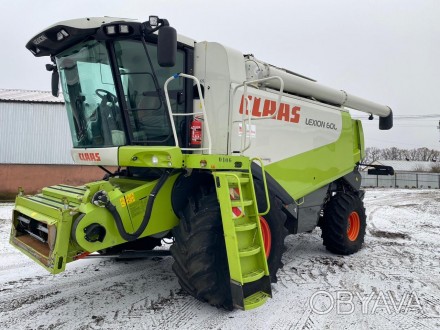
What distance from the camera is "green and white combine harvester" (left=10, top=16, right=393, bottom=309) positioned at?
10.4 ft

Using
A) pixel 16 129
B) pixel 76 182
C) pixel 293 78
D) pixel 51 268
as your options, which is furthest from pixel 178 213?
pixel 16 129

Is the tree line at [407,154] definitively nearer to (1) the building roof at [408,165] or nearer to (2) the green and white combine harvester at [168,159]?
(1) the building roof at [408,165]

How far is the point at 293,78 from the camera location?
17.0ft

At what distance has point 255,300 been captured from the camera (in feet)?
10.3

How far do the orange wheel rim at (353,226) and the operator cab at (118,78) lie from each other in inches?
142

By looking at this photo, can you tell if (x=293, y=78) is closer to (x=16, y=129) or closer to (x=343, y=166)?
(x=343, y=166)

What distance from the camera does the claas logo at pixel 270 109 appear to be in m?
4.35

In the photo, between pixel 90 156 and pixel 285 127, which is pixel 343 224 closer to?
pixel 285 127

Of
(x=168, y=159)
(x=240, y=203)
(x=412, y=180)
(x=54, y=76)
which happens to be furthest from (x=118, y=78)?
(x=412, y=180)

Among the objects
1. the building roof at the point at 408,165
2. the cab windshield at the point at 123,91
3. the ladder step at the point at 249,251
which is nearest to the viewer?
the ladder step at the point at 249,251

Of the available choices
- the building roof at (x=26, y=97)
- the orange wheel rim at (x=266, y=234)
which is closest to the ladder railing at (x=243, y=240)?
the orange wheel rim at (x=266, y=234)

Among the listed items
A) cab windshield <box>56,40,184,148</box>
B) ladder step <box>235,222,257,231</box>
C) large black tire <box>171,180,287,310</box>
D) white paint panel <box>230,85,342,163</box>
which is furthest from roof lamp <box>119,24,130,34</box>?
ladder step <box>235,222,257,231</box>

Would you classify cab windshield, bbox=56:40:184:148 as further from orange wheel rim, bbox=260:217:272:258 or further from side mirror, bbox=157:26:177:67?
orange wheel rim, bbox=260:217:272:258

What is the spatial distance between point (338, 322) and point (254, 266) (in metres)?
0.87
